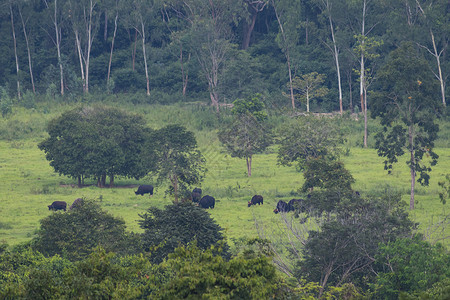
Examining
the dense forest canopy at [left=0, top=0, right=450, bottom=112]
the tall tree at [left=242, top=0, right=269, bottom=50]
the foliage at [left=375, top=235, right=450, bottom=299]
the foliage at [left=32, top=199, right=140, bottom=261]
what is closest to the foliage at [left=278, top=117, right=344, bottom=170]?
the foliage at [left=32, top=199, right=140, bottom=261]

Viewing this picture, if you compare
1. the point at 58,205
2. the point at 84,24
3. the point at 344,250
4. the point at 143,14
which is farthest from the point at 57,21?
the point at 344,250

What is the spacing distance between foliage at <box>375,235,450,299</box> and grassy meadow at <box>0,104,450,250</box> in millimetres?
5482

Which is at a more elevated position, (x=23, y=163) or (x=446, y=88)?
(x=446, y=88)

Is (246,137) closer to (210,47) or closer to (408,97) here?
(408,97)

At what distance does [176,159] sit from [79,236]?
14144mm

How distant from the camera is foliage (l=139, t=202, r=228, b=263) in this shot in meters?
21.6

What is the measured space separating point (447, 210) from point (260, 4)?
47.5 metres

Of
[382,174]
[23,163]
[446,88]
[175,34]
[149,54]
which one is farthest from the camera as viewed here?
[149,54]

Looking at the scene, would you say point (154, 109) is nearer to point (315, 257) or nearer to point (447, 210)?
point (447, 210)

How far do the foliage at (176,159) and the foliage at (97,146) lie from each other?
9.31ft

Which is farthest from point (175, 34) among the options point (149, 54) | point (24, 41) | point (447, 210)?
point (447, 210)

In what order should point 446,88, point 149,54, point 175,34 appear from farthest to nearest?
point 149,54
point 175,34
point 446,88

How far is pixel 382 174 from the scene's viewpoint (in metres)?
A: 43.1

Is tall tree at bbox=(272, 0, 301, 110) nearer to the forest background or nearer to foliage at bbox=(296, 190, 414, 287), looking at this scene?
the forest background
